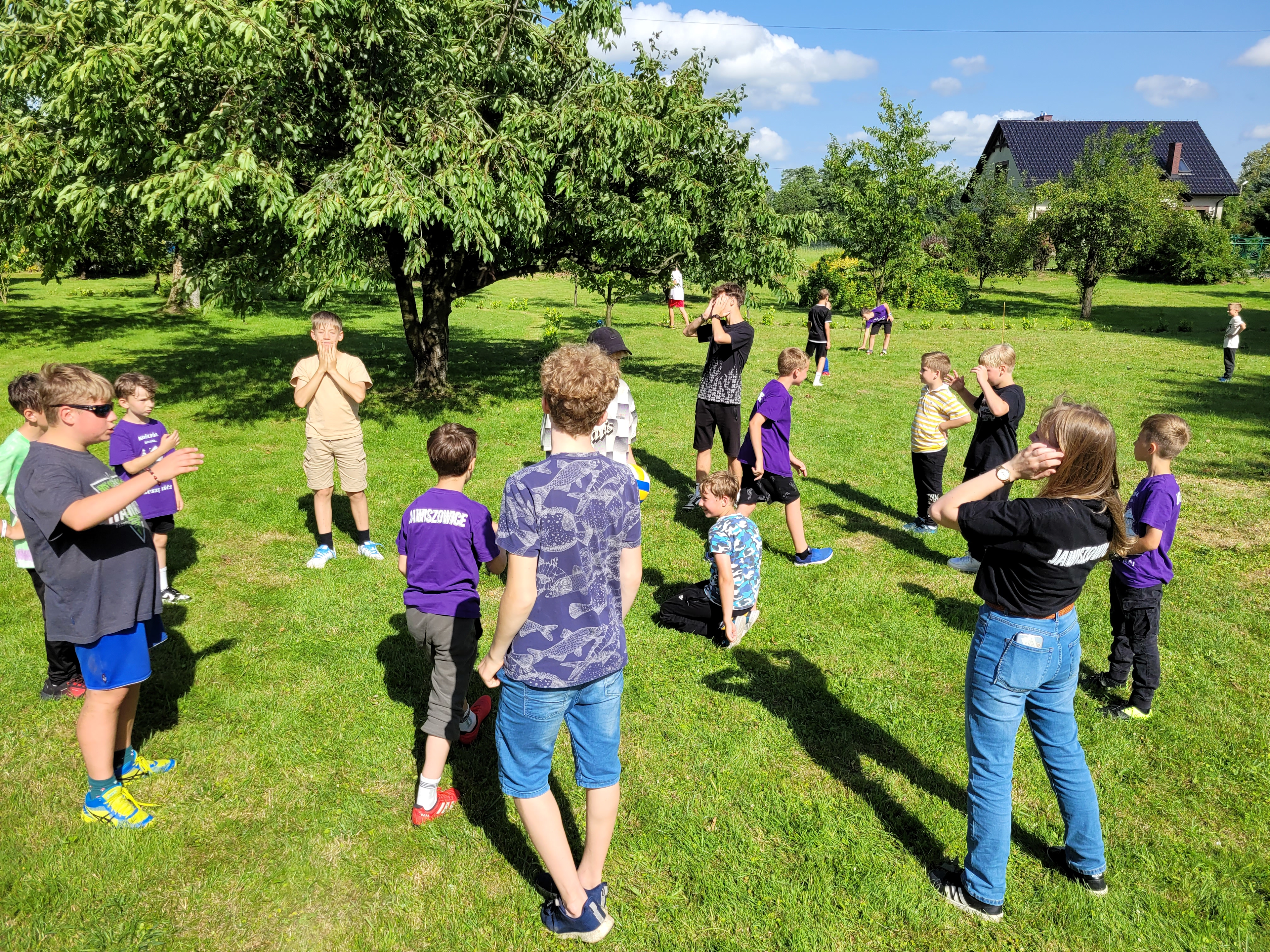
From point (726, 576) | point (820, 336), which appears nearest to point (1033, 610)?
point (726, 576)

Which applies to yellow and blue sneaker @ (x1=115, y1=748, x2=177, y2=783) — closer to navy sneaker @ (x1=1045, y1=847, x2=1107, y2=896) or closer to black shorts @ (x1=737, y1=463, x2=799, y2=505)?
black shorts @ (x1=737, y1=463, x2=799, y2=505)

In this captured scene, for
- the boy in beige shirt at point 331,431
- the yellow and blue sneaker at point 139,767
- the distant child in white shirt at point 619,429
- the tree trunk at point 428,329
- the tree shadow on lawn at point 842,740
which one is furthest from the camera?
the tree trunk at point 428,329

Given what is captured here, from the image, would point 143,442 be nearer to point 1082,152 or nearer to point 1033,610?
point 1033,610

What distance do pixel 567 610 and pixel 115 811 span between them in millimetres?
2641

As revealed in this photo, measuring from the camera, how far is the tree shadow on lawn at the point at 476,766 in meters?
3.66

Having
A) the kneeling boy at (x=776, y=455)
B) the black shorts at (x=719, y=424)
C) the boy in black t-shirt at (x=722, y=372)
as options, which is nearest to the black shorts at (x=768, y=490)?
the kneeling boy at (x=776, y=455)

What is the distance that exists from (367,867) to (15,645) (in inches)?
142

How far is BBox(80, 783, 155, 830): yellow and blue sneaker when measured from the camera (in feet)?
11.9

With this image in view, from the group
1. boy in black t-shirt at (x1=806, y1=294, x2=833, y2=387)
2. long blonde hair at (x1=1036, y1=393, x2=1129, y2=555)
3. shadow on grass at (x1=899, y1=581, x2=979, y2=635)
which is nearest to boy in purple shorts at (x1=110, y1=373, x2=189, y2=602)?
long blonde hair at (x1=1036, y1=393, x2=1129, y2=555)

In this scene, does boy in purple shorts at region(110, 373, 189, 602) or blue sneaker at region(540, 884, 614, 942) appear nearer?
blue sneaker at region(540, 884, 614, 942)

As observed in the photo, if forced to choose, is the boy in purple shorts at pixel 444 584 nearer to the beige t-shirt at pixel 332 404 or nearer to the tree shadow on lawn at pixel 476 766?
the tree shadow on lawn at pixel 476 766

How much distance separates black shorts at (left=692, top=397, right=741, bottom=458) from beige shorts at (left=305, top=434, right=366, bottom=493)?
327cm

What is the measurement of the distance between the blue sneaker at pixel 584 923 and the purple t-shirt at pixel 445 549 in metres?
1.35

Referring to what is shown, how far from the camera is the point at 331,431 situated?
6.55m
